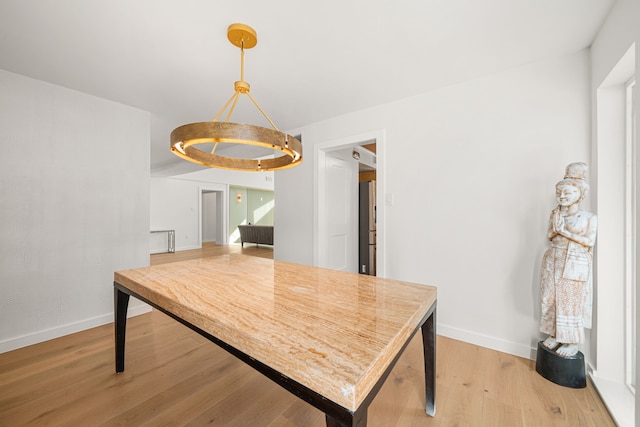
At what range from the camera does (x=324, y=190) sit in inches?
132

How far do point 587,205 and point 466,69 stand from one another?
4.34 feet

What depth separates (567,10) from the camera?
150cm

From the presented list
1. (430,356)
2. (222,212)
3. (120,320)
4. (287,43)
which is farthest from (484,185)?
(222,212)

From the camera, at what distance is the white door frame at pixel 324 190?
2.74 meters

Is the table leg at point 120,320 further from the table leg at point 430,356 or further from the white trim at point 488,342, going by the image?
the white trim at point 488,342

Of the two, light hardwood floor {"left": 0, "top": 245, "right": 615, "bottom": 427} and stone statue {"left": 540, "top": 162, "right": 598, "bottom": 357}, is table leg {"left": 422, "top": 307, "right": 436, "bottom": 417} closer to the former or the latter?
light hardwood floor {"left": 0, "top": 245, "right": 615, "bottom": 427}

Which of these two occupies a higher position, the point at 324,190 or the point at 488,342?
the point at 324,190

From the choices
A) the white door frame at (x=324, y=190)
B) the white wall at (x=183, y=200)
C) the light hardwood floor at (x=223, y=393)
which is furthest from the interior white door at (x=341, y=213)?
the white wall at (x=183, y=200)

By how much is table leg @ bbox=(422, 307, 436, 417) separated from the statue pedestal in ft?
3.02

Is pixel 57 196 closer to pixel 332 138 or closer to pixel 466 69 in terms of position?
pixel 332 138

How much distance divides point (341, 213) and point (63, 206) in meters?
3.00

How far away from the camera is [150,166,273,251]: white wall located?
7645 millimetres

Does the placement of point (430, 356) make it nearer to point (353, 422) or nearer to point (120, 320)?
point (353, 422)

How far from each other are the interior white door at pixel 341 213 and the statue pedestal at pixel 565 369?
2178 mm
